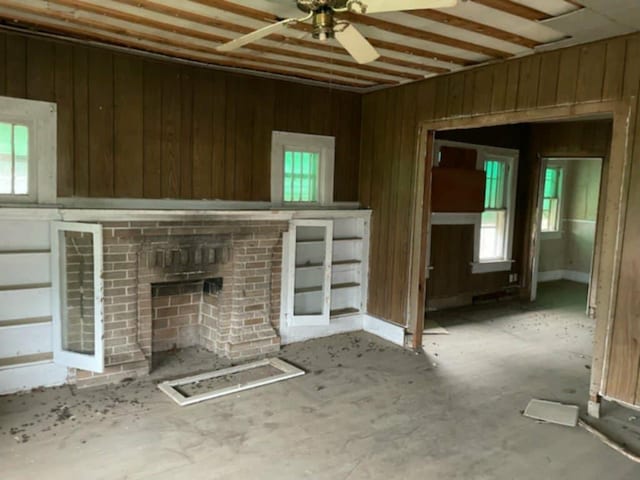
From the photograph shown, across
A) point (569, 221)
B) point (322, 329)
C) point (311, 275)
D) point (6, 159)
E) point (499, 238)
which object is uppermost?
point (6, 159)

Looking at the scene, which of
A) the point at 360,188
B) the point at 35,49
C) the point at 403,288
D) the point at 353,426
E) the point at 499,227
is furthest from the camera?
the point at 499,227

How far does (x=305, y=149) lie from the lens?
534 centimetres

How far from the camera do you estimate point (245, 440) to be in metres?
3.24

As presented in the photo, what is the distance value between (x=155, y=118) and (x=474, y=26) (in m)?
2.79

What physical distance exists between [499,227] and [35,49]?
645 cm

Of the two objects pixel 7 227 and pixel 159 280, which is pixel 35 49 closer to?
pixel 7 227

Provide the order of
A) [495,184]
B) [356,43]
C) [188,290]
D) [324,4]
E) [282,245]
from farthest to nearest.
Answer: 1. [495,184]
2. [282,245]
3. [188,290]
4. [356,43]
5. [324,4]

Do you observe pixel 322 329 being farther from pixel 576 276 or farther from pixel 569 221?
pixel 569 221

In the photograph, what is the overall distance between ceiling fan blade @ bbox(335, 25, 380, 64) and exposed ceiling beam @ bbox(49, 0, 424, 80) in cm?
123

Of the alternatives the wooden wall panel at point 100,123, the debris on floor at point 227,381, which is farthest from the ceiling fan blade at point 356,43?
the debris on floor at point 227,381

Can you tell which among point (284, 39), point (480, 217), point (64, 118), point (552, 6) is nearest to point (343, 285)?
point (480, 217)

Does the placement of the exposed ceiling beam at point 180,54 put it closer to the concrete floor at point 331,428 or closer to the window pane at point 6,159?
the window pane at point 6,159

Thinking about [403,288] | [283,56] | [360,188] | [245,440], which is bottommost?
[245,440]

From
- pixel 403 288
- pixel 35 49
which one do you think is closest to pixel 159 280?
pixel 35 49
